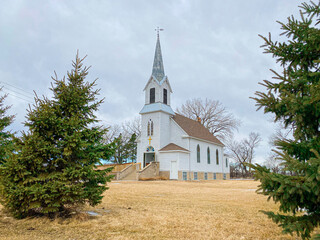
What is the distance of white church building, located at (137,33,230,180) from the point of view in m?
28.7

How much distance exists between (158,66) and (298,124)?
2990 cm

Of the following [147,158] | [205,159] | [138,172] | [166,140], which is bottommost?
[138,172]

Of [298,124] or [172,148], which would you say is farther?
[172,148]

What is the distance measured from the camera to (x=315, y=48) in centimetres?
387

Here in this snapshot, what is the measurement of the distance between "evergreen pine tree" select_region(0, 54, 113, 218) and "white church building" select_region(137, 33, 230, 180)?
72.6 ft

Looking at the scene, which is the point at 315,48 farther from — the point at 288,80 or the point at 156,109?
the point at 156,109

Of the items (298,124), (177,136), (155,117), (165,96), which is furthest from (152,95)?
(298,124)

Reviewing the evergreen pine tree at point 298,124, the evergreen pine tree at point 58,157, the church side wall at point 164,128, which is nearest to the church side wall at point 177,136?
the church side wall at point 164,128

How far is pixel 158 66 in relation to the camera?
32.7 metres

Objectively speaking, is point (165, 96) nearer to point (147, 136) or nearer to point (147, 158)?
point (147, 136)

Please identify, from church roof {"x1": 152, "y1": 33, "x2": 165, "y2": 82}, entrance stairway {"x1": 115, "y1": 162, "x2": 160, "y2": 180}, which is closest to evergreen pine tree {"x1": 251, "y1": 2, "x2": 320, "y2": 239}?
entrance stairway {"x1": 115, "y1": 162, "x2": 160, "y2": 180}

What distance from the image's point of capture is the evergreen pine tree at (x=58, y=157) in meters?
5.39

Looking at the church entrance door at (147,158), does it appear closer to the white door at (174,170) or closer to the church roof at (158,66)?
the white door at (174,170)

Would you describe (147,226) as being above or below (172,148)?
below
